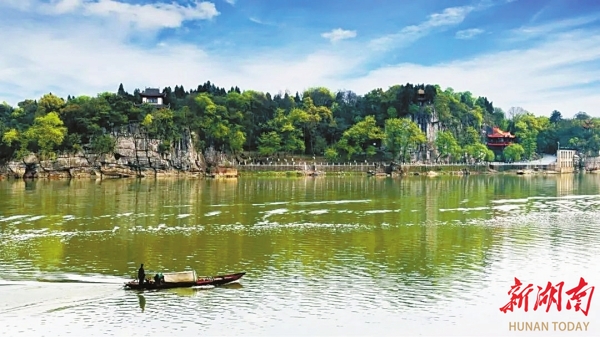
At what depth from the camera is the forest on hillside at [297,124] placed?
93375 millimetres

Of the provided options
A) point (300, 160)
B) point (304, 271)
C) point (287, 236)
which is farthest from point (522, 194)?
point (300, 160)

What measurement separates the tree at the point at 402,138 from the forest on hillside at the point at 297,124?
0.17 metres

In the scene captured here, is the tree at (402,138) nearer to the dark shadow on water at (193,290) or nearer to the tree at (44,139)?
the tree at (44,139)

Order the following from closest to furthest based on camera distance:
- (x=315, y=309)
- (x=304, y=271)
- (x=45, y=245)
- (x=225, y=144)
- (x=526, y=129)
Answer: (x=315, y=309) < (x=304, y=271) < (x=45, y=245) < (x=225, y=144) < (x=526, y=129)

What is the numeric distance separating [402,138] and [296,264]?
280 feet

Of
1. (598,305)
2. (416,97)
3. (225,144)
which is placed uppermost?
(416,97)

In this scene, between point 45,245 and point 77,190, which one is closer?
point 45,245

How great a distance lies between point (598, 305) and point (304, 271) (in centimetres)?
1039

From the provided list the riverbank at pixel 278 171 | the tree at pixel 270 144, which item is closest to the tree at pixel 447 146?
the riverbank at pixel 278 171

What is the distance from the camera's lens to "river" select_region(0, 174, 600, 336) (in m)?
18.8

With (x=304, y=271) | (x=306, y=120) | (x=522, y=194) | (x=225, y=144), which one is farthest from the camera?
(x=306, y=120)

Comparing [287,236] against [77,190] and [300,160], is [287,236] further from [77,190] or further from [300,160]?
[300,160]

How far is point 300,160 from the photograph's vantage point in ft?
352

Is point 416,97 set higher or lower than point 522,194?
higher
